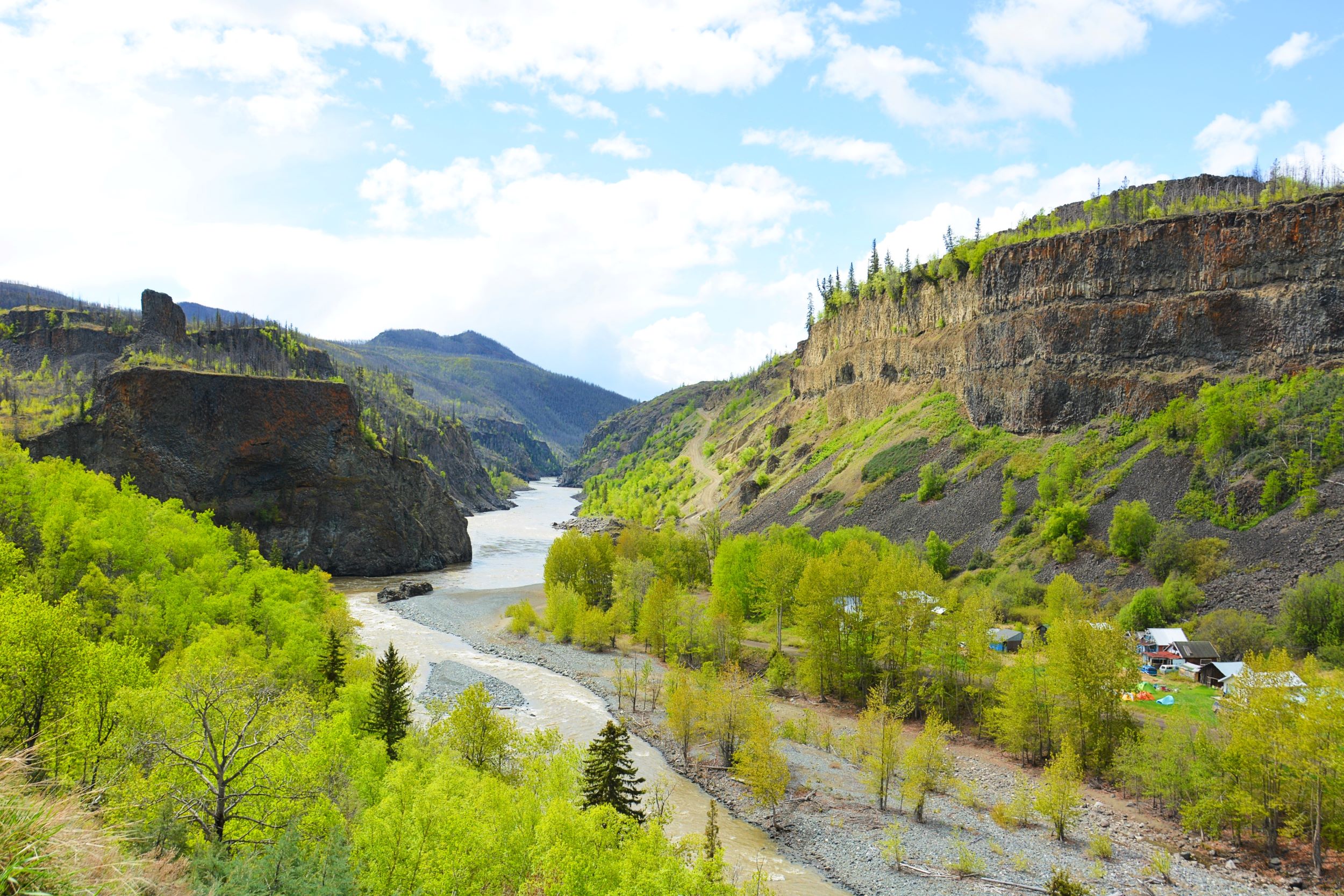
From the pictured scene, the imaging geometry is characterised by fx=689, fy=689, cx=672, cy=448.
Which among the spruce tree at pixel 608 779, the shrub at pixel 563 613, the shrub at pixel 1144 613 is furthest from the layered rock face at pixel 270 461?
the shrub at pixel 1144 613

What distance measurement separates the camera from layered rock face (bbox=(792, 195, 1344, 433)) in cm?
6975

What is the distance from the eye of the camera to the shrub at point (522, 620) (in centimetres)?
6981

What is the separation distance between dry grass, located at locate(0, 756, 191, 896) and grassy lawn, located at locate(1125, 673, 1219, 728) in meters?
43.0

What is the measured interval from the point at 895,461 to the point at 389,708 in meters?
81.6

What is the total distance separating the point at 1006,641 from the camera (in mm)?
55156

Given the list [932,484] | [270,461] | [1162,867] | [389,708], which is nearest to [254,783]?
[389,708]

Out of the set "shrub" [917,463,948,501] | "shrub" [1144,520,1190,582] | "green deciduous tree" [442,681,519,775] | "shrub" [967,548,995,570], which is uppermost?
"shrub" [917,463,948,501]

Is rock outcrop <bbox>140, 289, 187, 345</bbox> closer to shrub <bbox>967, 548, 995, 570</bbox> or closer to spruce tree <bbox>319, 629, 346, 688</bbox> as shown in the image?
spruce tree <bbox>319, 629, 346, 688</bbox>

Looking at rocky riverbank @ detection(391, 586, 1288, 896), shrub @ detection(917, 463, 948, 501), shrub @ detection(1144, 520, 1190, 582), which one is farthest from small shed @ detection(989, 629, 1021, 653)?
shrub @ detection(917, 463, 948, 501)

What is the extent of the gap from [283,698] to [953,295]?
109m

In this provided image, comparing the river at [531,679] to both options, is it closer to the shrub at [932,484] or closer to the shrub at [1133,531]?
the shrub at [1133,531]

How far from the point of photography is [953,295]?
360ft

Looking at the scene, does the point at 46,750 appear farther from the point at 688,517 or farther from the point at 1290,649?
the point at 688,517

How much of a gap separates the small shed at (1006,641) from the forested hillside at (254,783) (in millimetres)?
36650
